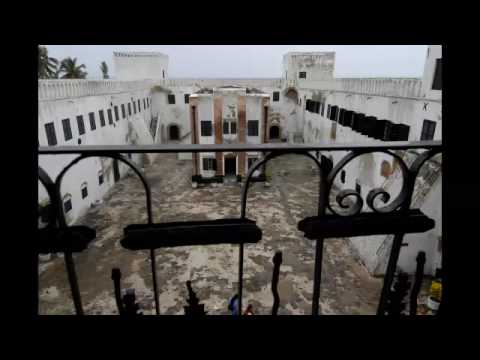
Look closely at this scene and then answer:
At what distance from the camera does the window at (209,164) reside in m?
18.0

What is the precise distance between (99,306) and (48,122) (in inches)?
296

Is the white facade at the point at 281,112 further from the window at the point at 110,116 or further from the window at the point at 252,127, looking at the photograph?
the window at the point at 110,116

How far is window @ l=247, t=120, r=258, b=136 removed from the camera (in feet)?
58.9

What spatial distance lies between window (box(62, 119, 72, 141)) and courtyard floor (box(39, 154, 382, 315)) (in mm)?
3774

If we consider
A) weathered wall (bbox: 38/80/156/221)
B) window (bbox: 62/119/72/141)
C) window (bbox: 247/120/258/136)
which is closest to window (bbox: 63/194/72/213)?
weathered wall (bbox: 38/80/156/221)

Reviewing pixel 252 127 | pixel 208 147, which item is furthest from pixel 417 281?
pixel 252 127

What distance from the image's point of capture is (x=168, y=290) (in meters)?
9.38

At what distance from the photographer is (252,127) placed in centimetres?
1806

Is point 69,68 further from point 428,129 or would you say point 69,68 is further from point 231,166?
point 428,129

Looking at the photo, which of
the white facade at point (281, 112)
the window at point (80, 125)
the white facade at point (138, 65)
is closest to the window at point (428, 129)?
the white facade at point (281, 112)

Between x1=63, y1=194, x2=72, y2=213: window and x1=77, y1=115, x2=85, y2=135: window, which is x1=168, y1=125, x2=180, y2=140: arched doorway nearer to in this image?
x1=77, y1=115, x2=85, y2=135: window
